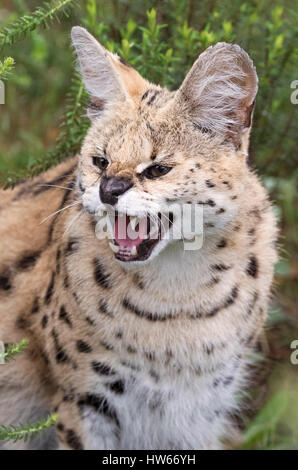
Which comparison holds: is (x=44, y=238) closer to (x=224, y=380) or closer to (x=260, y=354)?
(x=224, y=380)

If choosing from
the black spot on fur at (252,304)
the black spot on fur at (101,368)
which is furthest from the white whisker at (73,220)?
the black spot on fur at (252,304)

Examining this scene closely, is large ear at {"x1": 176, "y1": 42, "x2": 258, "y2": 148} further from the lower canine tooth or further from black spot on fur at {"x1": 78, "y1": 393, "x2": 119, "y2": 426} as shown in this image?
black spot on fur at {"x1": 78, "y1": 393, "x2": 119, "y2": 426}

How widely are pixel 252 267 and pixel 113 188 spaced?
73 cm

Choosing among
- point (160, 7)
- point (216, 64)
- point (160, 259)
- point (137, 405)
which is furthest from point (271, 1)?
point (137, 405)

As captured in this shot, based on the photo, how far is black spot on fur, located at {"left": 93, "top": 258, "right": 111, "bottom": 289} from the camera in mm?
2578

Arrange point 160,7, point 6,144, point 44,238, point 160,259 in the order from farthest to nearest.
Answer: point 6,144 < point 160,7 < point 44,238 < point 160,259

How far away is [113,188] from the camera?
7.06 feet

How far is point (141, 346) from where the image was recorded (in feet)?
8.43

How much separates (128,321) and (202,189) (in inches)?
22.9

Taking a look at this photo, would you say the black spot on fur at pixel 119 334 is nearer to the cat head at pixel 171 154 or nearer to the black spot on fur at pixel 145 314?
the black spot on fur at pixel 145 314

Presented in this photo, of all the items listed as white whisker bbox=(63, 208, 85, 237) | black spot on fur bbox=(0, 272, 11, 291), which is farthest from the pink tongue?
black spot on fur bbox=(0, 272, 11, 291)

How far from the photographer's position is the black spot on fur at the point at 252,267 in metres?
2.64

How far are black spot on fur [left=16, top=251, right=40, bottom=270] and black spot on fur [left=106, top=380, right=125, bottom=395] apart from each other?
1.88 feet

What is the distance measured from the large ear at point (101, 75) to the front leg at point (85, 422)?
101 cm
